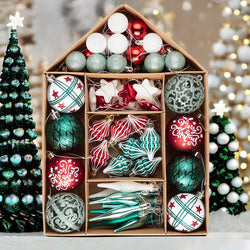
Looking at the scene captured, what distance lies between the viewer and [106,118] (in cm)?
213

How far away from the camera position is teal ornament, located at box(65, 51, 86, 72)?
6.46ft

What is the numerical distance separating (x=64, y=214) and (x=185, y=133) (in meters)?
0.71

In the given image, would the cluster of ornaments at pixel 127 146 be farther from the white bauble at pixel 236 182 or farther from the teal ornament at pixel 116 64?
the white bauble at pixel 236 182

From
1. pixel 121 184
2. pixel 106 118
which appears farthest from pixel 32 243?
pixel 106 118

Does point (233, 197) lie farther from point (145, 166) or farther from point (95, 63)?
point (95, 63)

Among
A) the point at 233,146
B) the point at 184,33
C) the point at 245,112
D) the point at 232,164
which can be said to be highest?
the point at 184,33

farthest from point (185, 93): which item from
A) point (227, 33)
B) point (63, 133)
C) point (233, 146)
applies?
point (227, 33)

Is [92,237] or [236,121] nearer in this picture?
[92,237]

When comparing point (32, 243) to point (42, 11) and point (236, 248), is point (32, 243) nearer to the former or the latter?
point (236, 248)

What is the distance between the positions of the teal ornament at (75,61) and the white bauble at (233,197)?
1094mm

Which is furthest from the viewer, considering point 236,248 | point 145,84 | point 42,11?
point 42,11

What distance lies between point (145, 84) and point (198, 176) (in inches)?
21.3

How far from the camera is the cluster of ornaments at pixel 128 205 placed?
6.63 ft

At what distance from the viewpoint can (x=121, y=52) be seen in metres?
2.02
